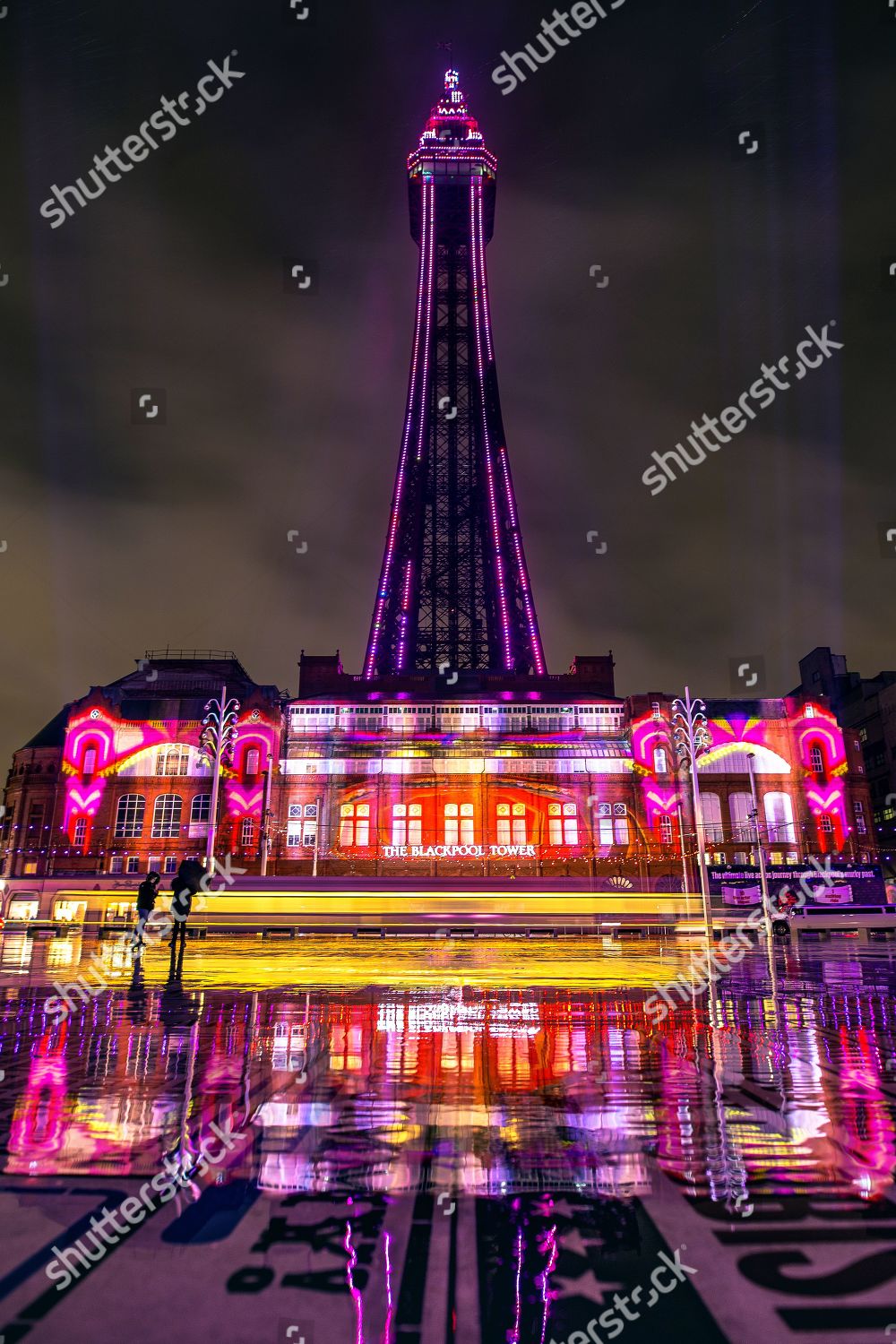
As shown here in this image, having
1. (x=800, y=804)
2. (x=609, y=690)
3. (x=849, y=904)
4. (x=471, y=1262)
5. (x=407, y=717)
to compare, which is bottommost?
(x=471, y=1262)

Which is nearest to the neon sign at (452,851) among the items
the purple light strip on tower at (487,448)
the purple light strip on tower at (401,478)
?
the purple light strip on tower at (401,478)

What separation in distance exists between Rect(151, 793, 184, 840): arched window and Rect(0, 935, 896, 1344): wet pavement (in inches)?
Answer: 2013

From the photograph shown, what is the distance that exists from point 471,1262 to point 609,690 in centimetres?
6997

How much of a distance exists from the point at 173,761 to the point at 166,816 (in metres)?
4.17

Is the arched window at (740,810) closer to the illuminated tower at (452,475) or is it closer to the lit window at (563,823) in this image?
the lit window at (563,823)

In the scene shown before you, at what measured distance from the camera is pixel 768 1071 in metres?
5.73

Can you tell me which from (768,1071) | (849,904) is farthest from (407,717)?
(768,1071)

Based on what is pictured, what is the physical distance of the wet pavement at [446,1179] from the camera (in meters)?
2.38

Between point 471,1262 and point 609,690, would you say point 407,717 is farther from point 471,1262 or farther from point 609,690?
point 471,1262

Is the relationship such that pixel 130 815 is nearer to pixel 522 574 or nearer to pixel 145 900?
pixel 145 900

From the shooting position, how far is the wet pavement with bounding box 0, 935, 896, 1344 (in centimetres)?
238

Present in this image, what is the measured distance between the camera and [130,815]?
5634 cm
